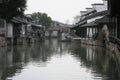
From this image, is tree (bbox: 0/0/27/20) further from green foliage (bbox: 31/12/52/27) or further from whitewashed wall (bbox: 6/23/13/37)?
green foliage (bbox: 31/12/52/27)

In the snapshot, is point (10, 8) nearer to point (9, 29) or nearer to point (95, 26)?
point (9, 29)

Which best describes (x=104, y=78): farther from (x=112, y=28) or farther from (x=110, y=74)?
(x=112, y=28)

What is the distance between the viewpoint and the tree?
51656 mm

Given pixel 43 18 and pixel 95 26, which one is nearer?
pixel 95 26

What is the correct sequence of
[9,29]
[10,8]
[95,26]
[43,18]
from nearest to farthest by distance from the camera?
[10,8], [9,29], [95,26], [43,18]

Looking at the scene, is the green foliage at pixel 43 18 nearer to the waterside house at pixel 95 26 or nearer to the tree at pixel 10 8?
the waterside house at pixel 95 26

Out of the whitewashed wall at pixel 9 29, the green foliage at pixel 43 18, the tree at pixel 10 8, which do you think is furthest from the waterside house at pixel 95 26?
the green foliage at pixel 43 18

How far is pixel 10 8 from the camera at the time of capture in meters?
52.5

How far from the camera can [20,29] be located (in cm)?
7612

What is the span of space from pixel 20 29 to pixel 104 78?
5837cm

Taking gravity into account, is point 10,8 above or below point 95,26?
above

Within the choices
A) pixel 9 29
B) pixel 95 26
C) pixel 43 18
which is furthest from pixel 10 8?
pixel 43 18

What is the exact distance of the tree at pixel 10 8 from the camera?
51656 mm

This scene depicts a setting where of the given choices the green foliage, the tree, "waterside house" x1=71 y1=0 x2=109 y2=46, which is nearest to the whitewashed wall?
the tree
